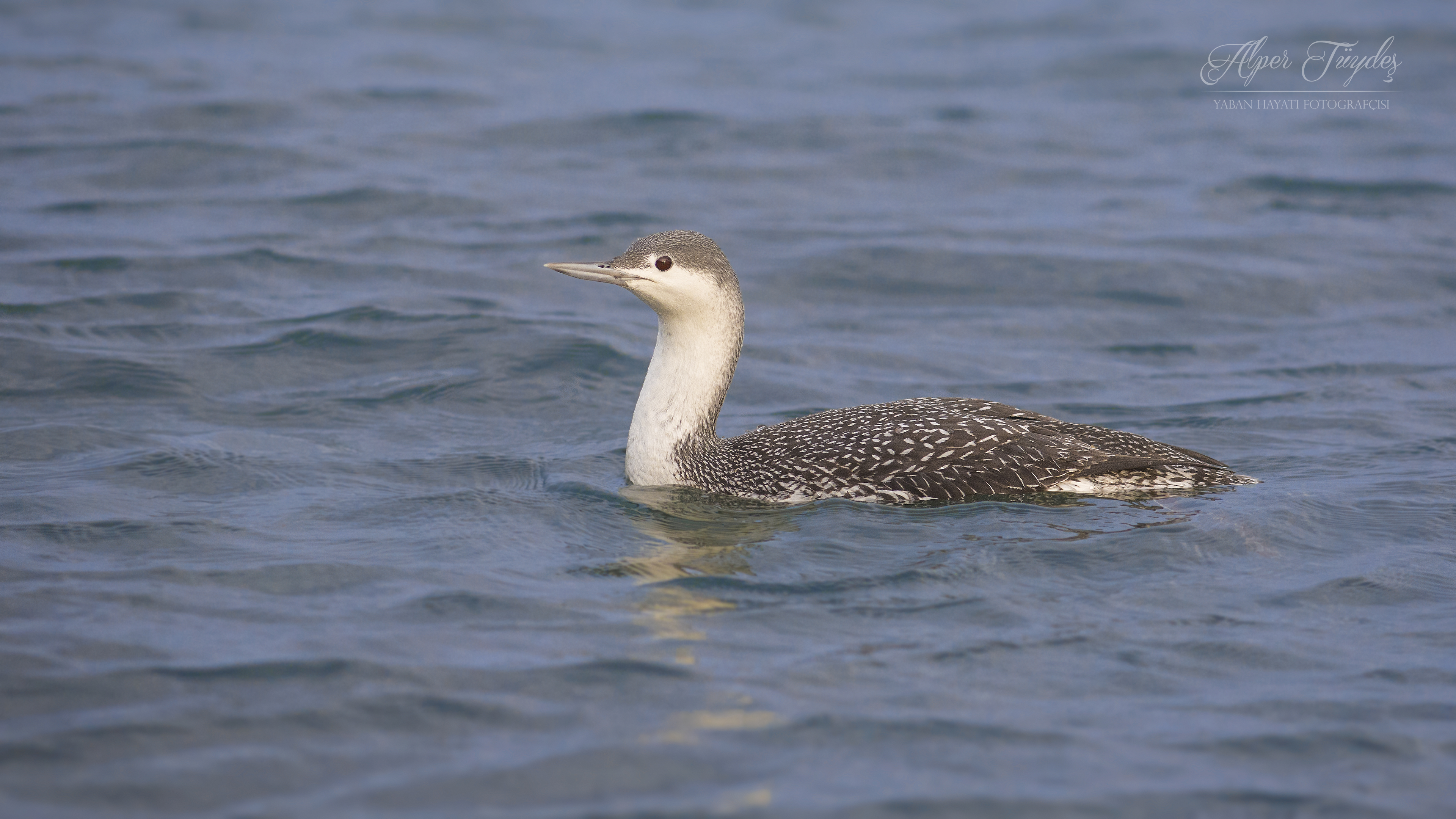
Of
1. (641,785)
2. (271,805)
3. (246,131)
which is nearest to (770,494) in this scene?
(641,785)

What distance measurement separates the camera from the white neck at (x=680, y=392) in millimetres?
7934

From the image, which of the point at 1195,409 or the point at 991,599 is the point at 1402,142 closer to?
the point at 1195,409

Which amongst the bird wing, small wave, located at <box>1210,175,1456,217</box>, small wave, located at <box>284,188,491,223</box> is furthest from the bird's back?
small wave, located at <box>1210,175,1456,217</box>

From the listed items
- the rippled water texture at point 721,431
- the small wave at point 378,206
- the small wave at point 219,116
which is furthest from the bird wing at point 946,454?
the small wave at point 219,116

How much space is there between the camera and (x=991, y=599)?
6.39m

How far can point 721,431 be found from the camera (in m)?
9.53

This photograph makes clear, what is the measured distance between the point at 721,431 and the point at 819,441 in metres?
1.89

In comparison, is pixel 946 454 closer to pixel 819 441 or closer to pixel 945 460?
pixel 945 460

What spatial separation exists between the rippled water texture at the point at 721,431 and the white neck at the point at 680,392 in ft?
0.58

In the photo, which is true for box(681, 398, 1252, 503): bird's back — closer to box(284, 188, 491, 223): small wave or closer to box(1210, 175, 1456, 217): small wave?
box(284, 188, 491, 223): small wave

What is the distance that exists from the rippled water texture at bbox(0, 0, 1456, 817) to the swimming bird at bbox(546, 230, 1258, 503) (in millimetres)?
166

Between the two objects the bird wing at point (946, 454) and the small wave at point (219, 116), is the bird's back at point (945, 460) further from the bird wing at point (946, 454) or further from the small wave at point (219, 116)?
the small wave at point (219, 116)

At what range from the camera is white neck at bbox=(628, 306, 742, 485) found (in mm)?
7934

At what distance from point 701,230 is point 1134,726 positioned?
9178 mm
